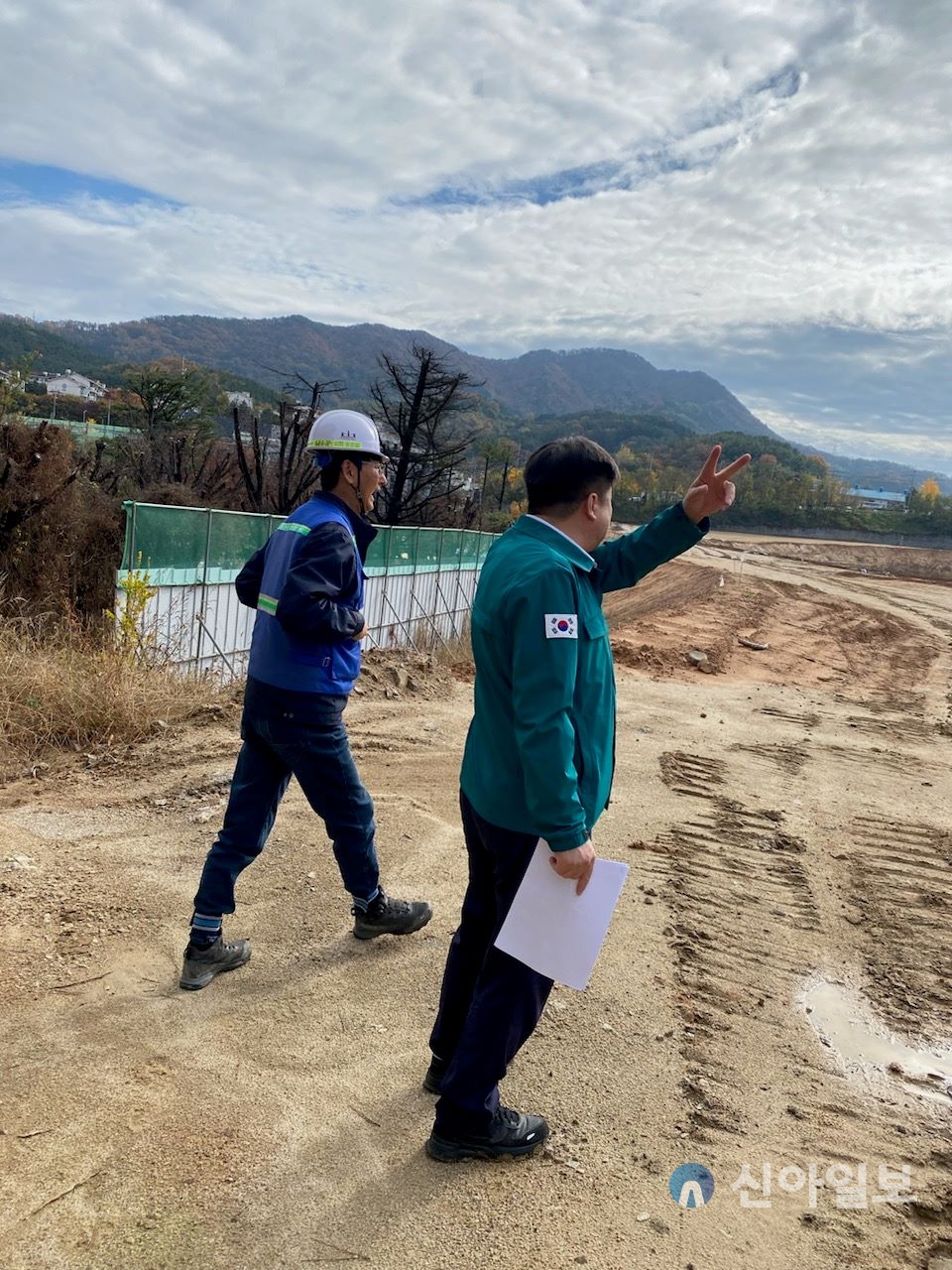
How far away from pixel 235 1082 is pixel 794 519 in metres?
81.2

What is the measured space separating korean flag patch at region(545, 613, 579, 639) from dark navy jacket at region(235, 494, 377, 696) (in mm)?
1133

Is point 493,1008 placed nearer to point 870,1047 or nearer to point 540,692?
point 540,692

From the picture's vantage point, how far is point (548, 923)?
240cm

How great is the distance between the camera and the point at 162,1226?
2.22 meters

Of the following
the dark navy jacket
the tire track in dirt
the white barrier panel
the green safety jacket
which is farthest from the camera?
the white barrier panel

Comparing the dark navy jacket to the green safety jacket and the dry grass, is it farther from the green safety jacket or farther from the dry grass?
the dry grass

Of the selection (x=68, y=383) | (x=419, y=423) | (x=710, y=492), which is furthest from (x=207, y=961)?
(x=68, y=383)

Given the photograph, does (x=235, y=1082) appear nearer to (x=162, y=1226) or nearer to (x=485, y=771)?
(x=162, y=1226)

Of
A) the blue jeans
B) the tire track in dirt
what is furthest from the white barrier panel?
the blue jeans

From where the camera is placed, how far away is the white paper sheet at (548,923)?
2.39 metres

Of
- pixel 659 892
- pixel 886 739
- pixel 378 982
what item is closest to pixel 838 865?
pixel 659 892

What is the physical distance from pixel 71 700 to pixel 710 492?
4992mm

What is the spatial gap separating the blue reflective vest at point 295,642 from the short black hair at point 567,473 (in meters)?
1.01

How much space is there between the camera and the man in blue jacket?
10.5 feet
